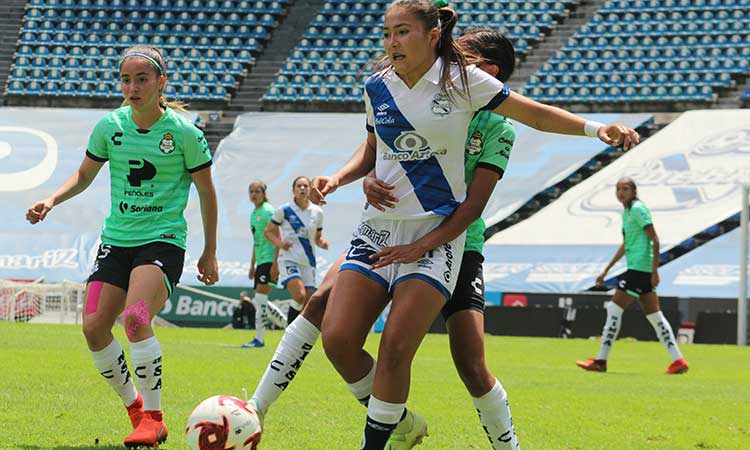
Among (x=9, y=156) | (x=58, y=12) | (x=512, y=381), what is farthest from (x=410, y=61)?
(x=58, y=12)

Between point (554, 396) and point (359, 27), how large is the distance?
27.8m

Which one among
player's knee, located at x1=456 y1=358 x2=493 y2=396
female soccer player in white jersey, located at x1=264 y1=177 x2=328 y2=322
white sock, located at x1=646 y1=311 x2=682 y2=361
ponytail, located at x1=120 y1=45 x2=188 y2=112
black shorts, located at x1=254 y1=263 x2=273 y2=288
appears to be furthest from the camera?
black shorts, located at x1=254 y1=263 x2=273 y2=288

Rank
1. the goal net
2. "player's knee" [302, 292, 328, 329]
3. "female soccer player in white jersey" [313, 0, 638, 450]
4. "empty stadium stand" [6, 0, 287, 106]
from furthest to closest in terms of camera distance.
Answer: "empty stadium stand" [6, 0, 287, 106]
the goal net
"player's knee" [302, 292, 328, 329]
"female soccer player in white jersey" [313, 0, 638, 450]

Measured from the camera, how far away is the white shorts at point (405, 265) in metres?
5.02

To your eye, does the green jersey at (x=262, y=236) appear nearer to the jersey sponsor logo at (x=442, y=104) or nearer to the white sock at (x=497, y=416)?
the white sock at (x=497, y=416)

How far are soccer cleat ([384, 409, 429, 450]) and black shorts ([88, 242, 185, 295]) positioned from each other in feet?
5.50

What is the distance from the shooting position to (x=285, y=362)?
5457 millimetres

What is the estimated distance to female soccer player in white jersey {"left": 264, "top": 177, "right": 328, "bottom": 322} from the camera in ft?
52.5

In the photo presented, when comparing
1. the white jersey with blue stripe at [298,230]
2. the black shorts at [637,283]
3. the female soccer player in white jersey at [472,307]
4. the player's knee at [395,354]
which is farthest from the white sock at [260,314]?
the player's knee at [395,354]

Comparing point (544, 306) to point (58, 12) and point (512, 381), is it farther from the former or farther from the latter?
point (58, 12)

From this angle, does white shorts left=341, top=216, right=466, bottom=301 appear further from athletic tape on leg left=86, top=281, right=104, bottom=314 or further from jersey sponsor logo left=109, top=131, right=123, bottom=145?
jersey sponsor logo left=109, top=131, right=123, bottom=145

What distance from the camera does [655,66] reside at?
3328 centimetres

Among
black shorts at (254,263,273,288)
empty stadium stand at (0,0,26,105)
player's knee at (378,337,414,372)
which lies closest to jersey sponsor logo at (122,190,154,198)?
player's knee at (378,337,414,372)

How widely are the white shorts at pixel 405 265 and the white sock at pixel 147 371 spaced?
1684mm
